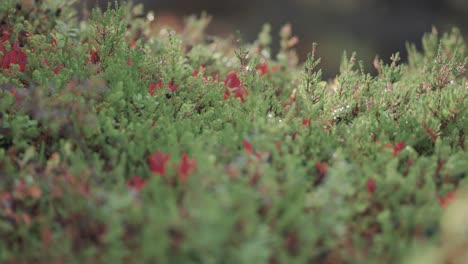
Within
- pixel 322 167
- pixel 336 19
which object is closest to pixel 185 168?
pixel 322 167

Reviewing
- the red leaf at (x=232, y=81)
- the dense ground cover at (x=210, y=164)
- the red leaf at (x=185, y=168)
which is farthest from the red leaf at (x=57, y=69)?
the red leaf at (x=185, y=168)

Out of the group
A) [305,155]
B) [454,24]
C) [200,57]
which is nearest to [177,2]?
[454,24]

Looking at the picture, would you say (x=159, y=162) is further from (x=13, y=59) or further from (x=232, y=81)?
(x=232, y=81)

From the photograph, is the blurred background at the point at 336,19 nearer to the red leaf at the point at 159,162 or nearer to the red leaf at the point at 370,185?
the red leaf at the point at 370,185

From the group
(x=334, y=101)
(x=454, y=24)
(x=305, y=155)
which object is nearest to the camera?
(x=305, y=155)

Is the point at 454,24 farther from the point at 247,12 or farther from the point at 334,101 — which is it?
the point at 334,101

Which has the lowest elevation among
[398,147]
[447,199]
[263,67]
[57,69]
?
[447,199]

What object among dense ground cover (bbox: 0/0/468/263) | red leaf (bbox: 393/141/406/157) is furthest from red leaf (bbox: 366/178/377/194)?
red leaf (bbox: 393/141/406/157)
